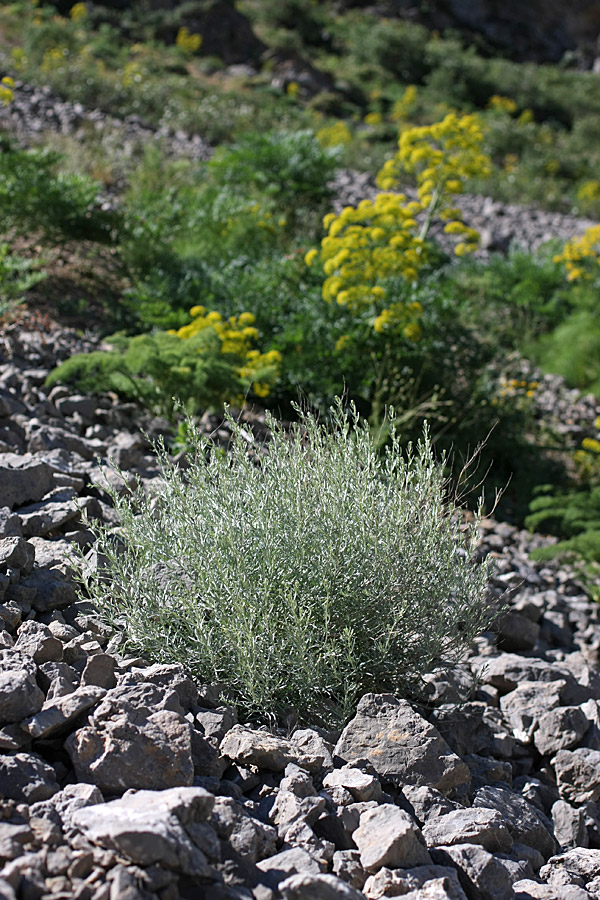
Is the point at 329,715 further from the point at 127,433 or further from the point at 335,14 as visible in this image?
the point at 335,14

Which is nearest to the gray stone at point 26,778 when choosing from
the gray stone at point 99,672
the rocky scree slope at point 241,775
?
the rocky scree slope at point 241,775

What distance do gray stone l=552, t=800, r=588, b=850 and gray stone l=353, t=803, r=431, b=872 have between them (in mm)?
776

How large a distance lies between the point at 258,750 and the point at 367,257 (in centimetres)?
379

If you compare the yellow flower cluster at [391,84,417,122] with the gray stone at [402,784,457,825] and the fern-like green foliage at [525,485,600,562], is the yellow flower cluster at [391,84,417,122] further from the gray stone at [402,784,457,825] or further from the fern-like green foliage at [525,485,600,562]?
the gray stone at [402,784,457,825]

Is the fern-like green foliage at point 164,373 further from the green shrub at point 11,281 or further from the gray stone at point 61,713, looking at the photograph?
the gray stone at point 61,713

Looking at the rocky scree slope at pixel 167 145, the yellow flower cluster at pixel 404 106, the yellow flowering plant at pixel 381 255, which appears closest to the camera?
the yellow flowering plant at pixel 381 255

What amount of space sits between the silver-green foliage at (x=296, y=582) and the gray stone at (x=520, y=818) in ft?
1.33

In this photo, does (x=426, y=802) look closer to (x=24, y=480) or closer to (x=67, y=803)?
(x=67, y=803)

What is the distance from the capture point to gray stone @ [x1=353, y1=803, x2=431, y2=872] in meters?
1.68

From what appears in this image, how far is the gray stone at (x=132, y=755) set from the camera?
172 cm

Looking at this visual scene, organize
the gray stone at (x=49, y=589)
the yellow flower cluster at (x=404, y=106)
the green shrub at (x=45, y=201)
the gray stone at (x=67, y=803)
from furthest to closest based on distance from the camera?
the yellow flower cluster at (x=404, y=106)
the green shrub at (x=45, y=201)
the gray stone at (x=49, y=589)
the gray stone at (x=67, y=803)

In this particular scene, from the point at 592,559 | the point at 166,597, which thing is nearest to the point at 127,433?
the point at 166,597

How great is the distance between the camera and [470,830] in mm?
1895

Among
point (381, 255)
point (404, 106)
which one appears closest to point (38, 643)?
point (381, 255)
